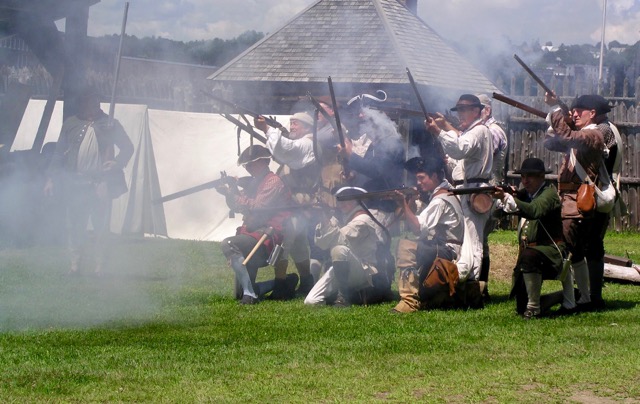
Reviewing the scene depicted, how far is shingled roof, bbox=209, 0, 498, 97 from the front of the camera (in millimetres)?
16984

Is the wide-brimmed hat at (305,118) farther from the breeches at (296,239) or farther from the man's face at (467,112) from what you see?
the man's face at (467,112)

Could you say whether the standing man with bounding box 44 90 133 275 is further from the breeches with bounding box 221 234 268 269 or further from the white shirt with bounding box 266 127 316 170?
the white shirt with bounding box 266 127 316 170

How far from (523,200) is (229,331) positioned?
9.15ft

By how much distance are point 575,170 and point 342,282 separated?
239cm

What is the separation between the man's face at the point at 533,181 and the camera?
888 cm

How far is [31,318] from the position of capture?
8.31 metres

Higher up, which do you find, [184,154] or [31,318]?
[184,154]

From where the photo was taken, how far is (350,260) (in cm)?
942

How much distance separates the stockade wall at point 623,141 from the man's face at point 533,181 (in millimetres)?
8845

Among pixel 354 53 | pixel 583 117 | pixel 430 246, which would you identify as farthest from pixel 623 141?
pixel 430 246

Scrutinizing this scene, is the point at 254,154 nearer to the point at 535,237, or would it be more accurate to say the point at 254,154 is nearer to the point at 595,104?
the point at 535,237

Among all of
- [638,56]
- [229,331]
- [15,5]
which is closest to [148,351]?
[229,331]

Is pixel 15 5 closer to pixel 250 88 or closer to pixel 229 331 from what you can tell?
pixel 229 331

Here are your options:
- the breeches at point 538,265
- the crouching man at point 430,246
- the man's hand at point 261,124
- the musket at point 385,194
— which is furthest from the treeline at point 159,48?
the breeches at point 538,265
